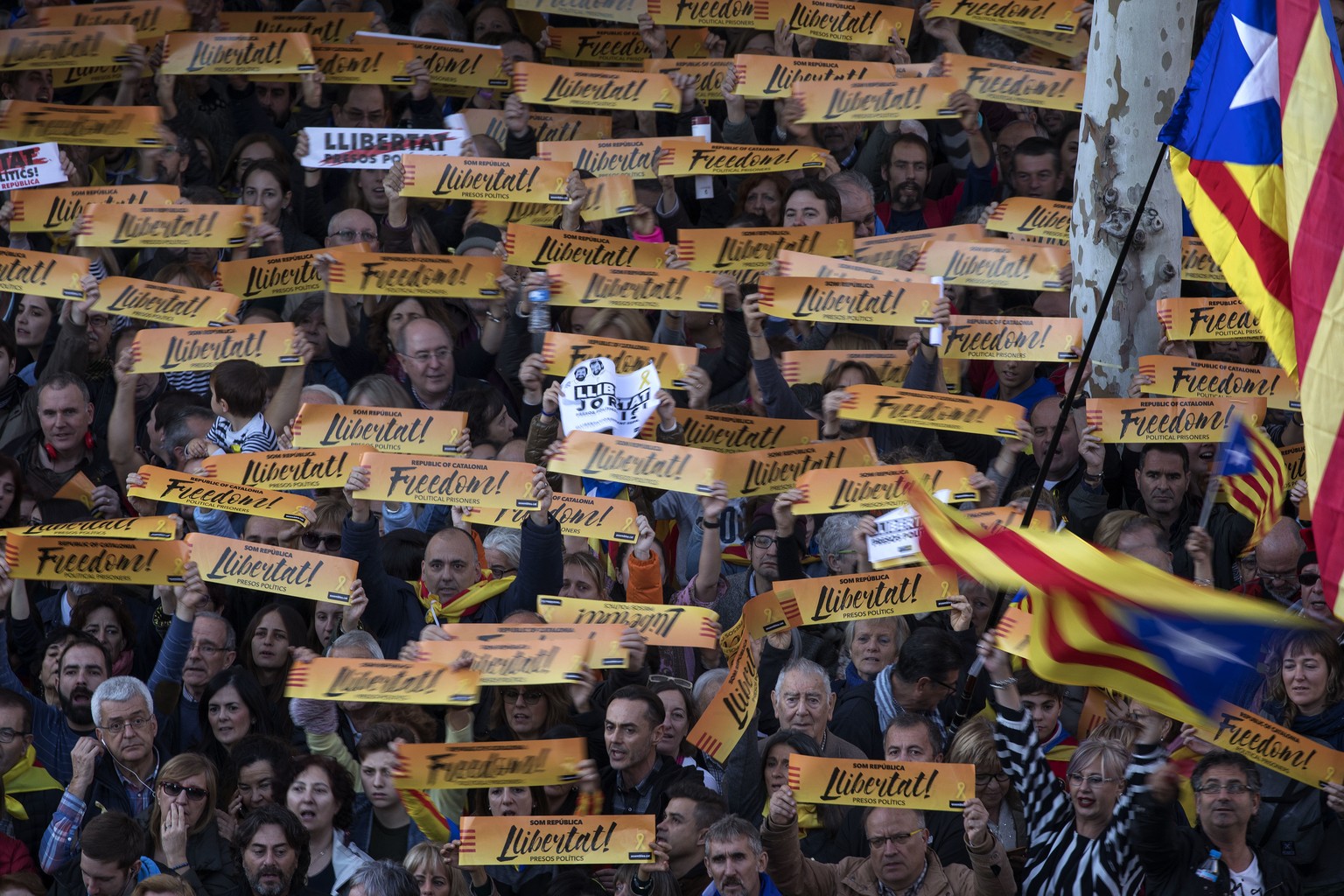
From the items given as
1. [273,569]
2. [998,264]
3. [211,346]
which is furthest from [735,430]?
[211,346]

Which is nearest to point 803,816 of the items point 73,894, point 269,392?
point 73,894

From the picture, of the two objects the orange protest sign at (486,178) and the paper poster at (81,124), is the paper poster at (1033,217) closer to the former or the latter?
the orange protest sign at (486,178)

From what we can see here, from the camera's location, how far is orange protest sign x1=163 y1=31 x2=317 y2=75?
35.8ft

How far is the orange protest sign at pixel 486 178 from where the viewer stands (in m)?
10.1

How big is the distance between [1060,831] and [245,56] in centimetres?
635

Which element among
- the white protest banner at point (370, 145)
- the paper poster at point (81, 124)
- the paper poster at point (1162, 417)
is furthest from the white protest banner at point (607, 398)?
the paper poster at point (81, 124)

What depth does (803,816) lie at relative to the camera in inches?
299

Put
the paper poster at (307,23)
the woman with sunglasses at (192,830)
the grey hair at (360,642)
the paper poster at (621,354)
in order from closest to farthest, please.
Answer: the woman with sunglasses at (192,830)
the grey hair at (360,642)
the paper poster at (621,354)
the paper poster at (307,23)

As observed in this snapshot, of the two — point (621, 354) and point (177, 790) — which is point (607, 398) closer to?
point (621, 354)

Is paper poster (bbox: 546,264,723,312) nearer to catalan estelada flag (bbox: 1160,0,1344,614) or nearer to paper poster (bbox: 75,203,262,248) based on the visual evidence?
paper poster (bbox: 75,203,262,248)

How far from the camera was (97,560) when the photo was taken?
831 centimetres

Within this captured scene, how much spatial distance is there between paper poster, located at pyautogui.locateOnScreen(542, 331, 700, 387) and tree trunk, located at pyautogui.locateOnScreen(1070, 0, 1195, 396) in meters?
2.11

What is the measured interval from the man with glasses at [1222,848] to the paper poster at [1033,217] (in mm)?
3795

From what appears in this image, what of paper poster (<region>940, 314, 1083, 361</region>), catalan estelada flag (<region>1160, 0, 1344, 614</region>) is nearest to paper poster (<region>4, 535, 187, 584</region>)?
paper poster (<region>940, 314, 1083, 361</region>)
